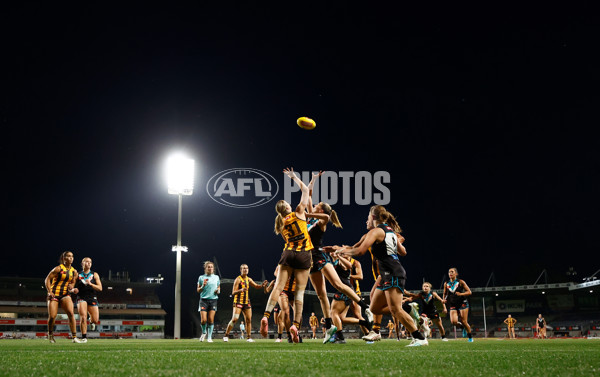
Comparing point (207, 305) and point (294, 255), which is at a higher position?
point (294, 255)

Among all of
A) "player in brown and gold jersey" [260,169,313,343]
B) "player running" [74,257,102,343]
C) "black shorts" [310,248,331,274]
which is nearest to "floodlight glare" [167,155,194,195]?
"player running" [74,257,102,343]

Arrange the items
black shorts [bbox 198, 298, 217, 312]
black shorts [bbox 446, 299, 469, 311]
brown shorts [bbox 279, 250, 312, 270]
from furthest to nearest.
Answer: black shorts [bbox 446, 299, 469, 311], black shorts [bbox 198, 298, 217, 312], brown shorts [bbox 279, 250, 312, 270]

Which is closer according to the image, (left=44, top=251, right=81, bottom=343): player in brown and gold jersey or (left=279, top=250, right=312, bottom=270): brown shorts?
(left=279, top=250, right=312, bottom=270): brown shorts

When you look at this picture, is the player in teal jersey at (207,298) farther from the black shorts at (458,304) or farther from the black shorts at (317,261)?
the black shorts at (458,304)

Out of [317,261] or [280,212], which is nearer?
[280,212]

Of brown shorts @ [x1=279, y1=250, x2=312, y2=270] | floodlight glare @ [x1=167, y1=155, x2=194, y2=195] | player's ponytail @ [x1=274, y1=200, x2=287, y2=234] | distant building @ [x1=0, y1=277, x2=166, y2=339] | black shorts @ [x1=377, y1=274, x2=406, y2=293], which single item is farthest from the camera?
distant building @ [x1=0, y1=277, x2=166, y2=339]

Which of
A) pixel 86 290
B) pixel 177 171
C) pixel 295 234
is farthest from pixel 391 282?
pixel 177 171

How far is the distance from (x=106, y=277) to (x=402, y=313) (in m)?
61.8

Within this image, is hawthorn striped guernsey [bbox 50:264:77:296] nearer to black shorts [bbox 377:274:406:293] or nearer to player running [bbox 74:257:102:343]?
player running [bbox 74:257:102:343]

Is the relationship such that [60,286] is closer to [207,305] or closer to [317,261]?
[207,305]

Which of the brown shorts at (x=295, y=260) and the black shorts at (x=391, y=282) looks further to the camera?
the brown shorts at (x=295, y=260)

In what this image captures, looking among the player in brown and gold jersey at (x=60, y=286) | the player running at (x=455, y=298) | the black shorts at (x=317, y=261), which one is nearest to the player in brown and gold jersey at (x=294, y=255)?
the black shorts at (x=317, y=261)

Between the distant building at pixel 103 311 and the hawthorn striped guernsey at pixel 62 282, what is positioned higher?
the hawthorn striped guernsey at pixel 62 282

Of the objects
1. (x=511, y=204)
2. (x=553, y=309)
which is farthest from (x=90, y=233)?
(x=553, y=309)
